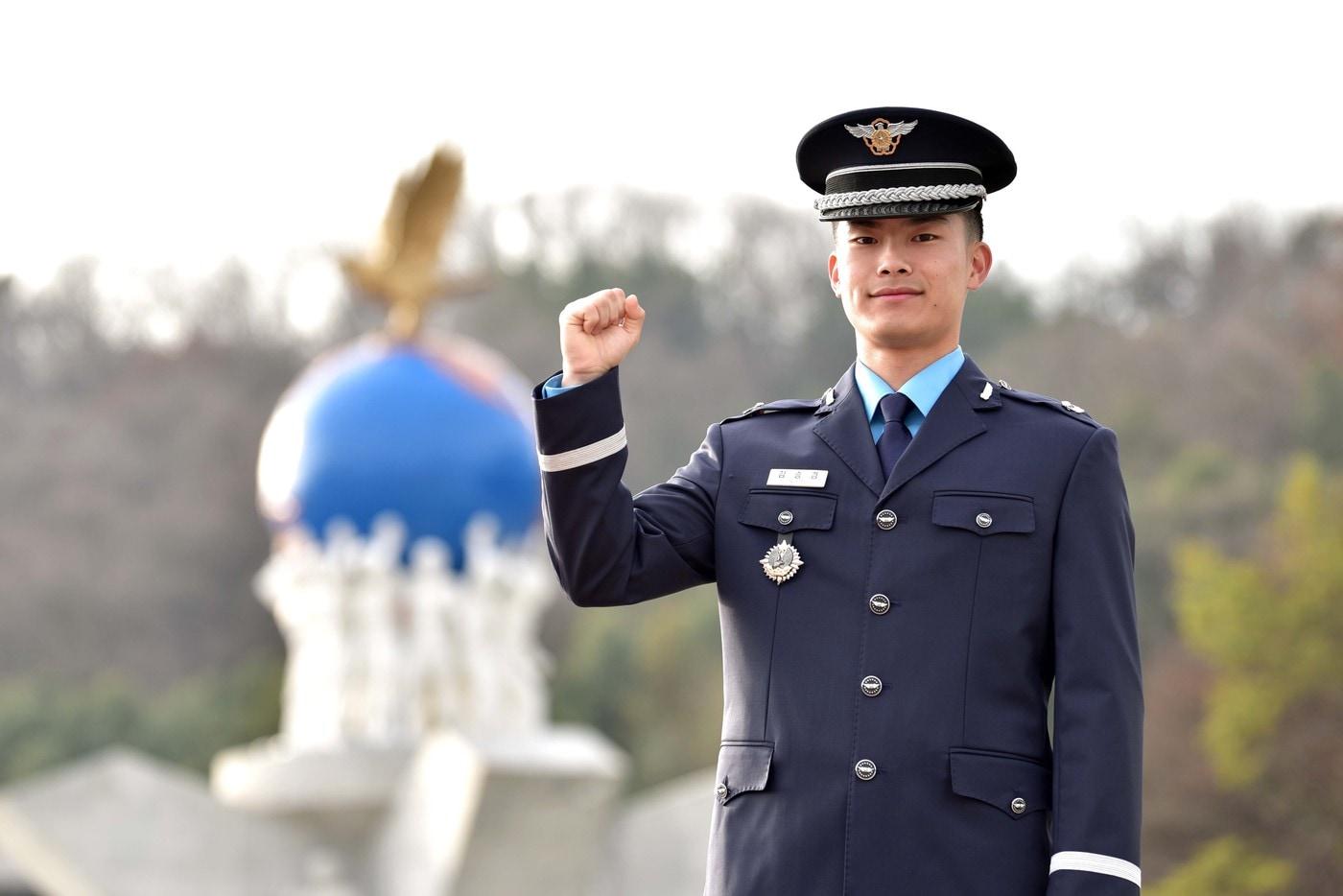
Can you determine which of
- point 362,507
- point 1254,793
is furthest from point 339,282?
point 362,507

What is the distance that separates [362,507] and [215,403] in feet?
48.8

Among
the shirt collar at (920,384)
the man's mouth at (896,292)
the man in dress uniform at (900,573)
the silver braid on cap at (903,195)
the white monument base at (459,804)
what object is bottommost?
the white monument base at (459,804)

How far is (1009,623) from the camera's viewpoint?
3143mm

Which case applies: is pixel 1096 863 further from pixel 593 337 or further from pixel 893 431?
pixel 593 337

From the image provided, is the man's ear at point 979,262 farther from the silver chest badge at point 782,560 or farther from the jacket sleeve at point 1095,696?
the silver chest badge at point 782,560

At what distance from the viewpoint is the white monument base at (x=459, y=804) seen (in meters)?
12.7

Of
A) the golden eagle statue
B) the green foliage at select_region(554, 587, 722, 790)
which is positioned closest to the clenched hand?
the golden eagle statue

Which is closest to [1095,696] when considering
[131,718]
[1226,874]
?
[1226,874]

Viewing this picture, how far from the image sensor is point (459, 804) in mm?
12711

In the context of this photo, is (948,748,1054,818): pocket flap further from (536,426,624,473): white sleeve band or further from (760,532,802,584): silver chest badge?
(536,426,624,473): white sleeve band

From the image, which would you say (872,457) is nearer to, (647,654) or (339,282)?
(647,654)

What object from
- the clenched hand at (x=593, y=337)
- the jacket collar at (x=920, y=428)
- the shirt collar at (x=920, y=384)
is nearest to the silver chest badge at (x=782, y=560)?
the jacket collar at (x=920, y=428)

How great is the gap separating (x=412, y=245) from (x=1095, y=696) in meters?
11.6

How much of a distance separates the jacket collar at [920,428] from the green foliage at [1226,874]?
15826 millimetres
